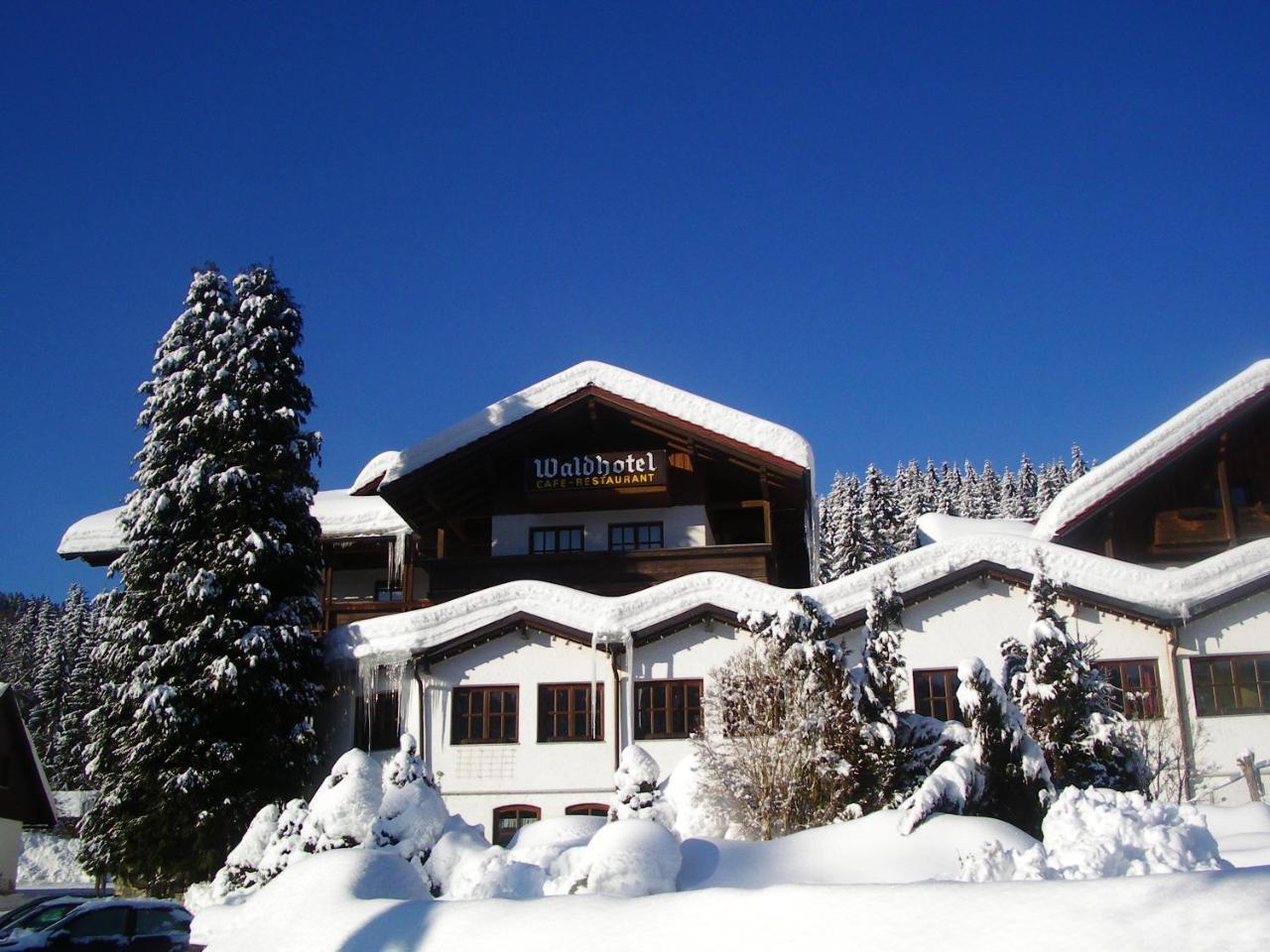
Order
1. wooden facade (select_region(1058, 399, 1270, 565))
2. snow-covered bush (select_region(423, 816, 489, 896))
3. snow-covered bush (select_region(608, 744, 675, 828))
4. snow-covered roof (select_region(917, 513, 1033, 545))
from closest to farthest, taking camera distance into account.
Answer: snow-covered bush (select_region(423, 816, 489, 896)) < snow-covered bush (select_region(608, 744, 675, 828)) < wooden facade (select_region(1058, 399, 1270, 565)) < snow-covered roof (select_region(917, 513, 1033, 545))

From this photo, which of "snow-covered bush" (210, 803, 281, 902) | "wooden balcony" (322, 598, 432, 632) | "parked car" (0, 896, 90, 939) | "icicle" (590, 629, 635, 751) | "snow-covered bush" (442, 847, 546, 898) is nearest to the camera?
"snow-covered bush" (442, 847, 546, 898)

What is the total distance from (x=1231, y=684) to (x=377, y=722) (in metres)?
15.6

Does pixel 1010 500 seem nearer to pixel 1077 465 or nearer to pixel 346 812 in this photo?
pixel 1077 465

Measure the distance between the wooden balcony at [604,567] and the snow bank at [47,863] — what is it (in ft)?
71.8

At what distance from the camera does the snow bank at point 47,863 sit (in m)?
40.6

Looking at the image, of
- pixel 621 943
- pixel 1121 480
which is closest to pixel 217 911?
pixel 621 943

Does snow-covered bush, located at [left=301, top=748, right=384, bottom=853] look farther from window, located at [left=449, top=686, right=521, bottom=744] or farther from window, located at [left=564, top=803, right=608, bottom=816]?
window, located at [left=449, top=686, right=521, bottom=744]

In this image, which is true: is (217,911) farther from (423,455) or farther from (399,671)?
(423,455)

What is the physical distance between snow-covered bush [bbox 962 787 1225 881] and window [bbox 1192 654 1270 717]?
1333cm

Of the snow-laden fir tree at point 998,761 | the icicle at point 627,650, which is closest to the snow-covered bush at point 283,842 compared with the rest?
the icicle at point 627,650

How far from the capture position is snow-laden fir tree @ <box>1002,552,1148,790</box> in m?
15.1

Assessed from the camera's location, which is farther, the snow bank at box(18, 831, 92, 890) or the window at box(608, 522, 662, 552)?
the snow bank at box(18, 831, 92, 890)

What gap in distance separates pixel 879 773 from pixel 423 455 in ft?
48.9

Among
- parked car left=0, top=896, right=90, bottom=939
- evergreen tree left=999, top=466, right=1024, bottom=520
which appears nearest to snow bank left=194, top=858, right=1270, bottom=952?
parked car left=0, top=896, right=90, bottom=939
